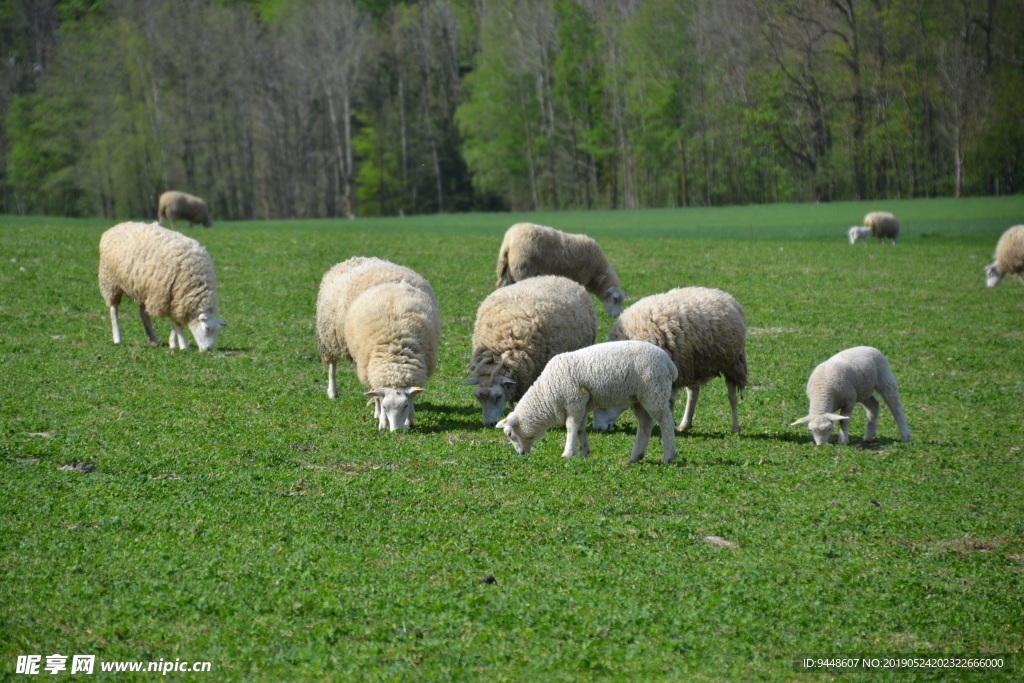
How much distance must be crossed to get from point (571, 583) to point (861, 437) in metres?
6.90

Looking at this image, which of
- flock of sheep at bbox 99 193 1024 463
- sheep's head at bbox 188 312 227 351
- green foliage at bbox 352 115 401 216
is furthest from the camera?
green foliage at bbox 352 115 401 216

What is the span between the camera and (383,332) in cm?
1273

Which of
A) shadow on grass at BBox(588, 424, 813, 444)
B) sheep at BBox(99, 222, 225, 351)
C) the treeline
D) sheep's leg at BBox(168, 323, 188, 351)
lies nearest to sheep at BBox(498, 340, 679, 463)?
shadow on grass at BBox(588, 424, 813, 444)

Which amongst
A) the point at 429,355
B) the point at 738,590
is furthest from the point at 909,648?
the point at 429,355

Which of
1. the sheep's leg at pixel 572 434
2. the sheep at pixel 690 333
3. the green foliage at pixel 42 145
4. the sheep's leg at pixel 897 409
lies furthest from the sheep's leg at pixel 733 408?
the green foliage at pixel 42 145

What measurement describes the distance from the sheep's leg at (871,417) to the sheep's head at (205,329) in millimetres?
10064

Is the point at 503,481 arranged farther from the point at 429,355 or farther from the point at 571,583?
the point at 429,355

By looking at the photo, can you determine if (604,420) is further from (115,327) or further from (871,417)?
(115,327)

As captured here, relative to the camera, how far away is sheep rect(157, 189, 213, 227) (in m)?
42.3

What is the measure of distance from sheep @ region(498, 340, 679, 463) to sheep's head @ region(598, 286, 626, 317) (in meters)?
11.0

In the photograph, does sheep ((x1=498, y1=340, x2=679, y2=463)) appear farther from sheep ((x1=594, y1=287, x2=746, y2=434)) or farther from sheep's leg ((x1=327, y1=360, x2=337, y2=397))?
sheep's leg ((x1=327, y1=360, x2=337, y2=397))

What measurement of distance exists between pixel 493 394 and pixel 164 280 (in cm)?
722

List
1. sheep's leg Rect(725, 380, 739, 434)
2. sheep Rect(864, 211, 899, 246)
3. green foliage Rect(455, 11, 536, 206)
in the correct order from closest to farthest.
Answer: sheep's leg Rect(725, 380, 739, 434), sheep Rect(864, 211, 899, 246), green foliage Rect(455, 11, 536, 206)

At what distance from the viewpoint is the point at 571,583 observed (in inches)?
292
